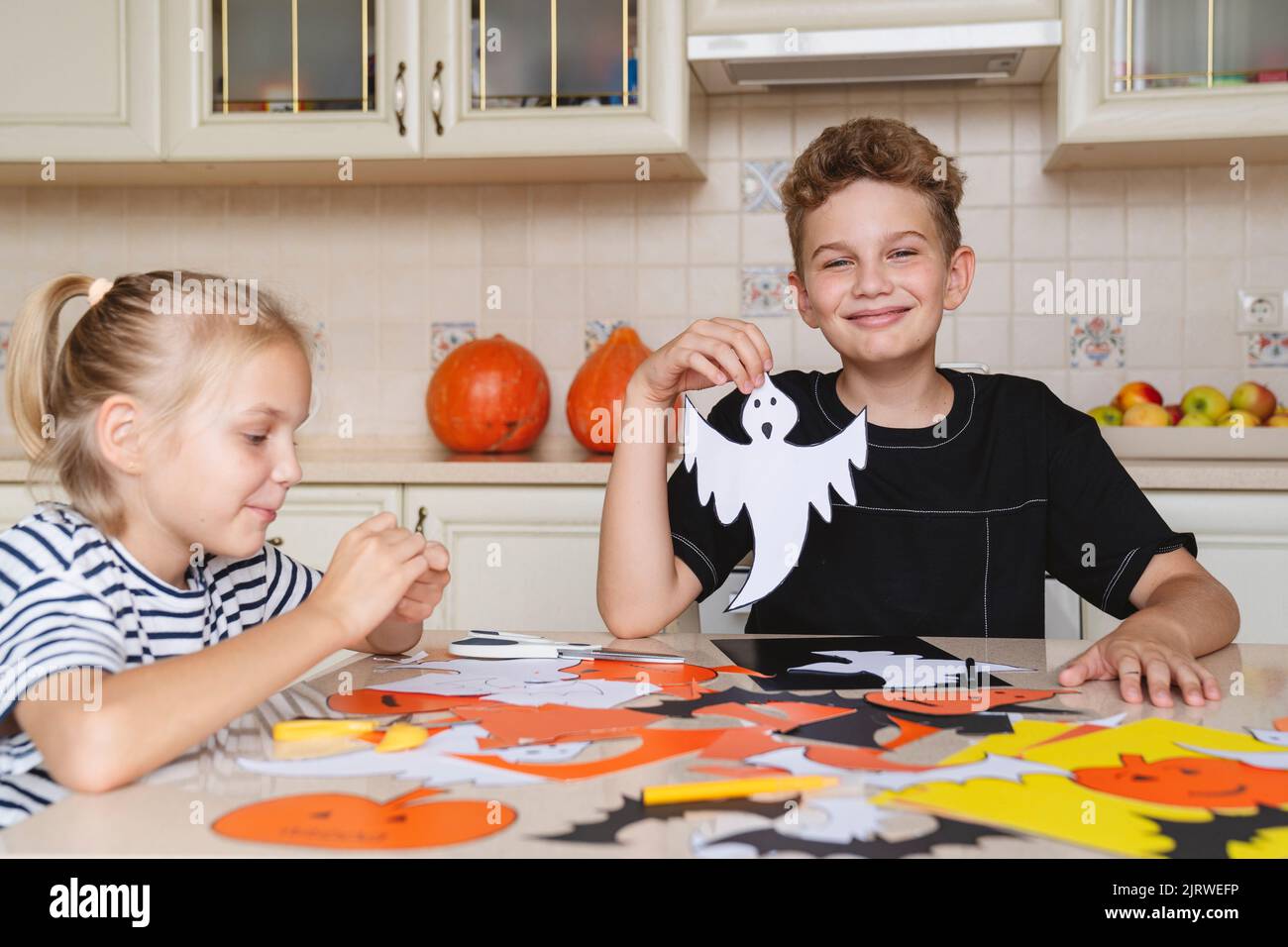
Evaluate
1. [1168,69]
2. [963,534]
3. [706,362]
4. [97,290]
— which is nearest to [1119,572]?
[963,534]

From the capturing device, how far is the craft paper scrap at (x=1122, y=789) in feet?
1.78

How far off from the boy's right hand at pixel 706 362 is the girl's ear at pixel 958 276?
321mm

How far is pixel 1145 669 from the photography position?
846mm

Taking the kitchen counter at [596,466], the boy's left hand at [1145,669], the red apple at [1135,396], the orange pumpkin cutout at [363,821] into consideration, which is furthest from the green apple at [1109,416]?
the orange pumpkin cutout at [363,821]

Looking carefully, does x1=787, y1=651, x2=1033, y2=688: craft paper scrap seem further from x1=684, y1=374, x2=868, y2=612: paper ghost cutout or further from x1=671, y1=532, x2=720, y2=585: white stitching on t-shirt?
x1=671, y1=532, x2=720, y2=585: white stitching on t-shirt

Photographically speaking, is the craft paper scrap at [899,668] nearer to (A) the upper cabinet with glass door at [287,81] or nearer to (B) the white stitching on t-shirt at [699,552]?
(B) the white stitching on t-shirt at [699,552]

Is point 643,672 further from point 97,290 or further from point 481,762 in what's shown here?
point 97,290

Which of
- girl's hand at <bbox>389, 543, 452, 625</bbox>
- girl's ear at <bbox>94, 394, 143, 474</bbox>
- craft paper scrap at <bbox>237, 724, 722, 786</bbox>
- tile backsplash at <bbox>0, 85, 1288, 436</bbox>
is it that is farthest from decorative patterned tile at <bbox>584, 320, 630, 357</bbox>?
craft paper scrap at <bbox>237, 724, 722, 786</bbox>

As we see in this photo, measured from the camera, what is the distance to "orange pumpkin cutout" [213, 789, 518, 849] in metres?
0.53

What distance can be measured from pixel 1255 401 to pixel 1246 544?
0.42m

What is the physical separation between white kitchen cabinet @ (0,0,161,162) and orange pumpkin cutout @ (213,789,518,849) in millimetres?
2046

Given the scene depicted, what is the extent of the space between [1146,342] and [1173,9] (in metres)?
0.63
